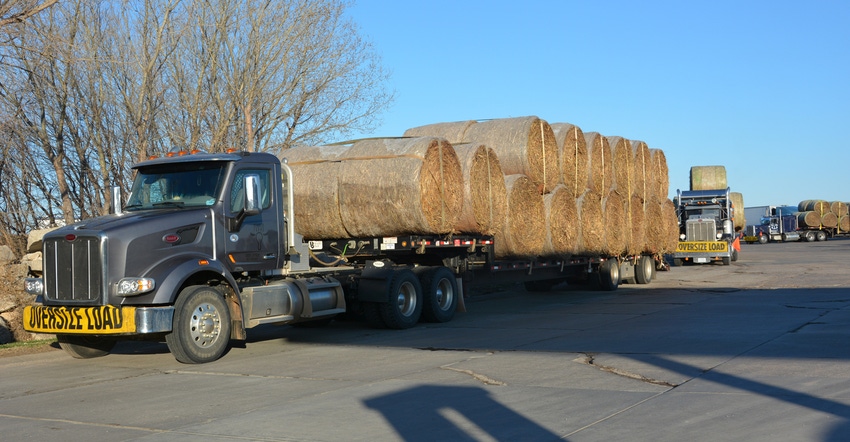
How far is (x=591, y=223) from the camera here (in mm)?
20047

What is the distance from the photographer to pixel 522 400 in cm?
773

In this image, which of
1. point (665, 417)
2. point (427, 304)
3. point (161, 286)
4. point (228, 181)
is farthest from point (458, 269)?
point (665, 417)

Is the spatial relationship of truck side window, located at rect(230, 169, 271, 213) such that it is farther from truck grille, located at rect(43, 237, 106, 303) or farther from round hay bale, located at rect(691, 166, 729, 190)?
round hay bale, located at rect(691, 166, 729, 190)

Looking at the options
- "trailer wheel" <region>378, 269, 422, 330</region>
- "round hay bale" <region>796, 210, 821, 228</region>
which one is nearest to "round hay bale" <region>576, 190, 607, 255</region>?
"trailer wheel" <region>378, 269, 422, 330</region>

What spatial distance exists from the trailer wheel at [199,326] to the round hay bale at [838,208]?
61.4 m

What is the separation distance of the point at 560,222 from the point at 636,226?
18.1 feet

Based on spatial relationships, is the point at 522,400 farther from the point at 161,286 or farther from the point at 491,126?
the point at 491,126

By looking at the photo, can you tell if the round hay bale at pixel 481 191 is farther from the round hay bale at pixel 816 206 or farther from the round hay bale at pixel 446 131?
the round hay bale at pixel 816 206

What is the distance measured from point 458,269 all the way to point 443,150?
7.55 feet

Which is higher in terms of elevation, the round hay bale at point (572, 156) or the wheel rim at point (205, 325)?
the round hay bale at point (572, 156)

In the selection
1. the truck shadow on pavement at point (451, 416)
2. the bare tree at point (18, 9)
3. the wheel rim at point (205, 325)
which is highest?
the bare tree at point (18, 9)

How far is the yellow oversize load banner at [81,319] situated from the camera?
32.5ft

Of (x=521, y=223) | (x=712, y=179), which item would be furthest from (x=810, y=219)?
(x=521, y=223)

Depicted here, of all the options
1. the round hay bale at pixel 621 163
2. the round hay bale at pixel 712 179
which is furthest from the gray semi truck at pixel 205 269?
the round hay bale at pixel 712 179
